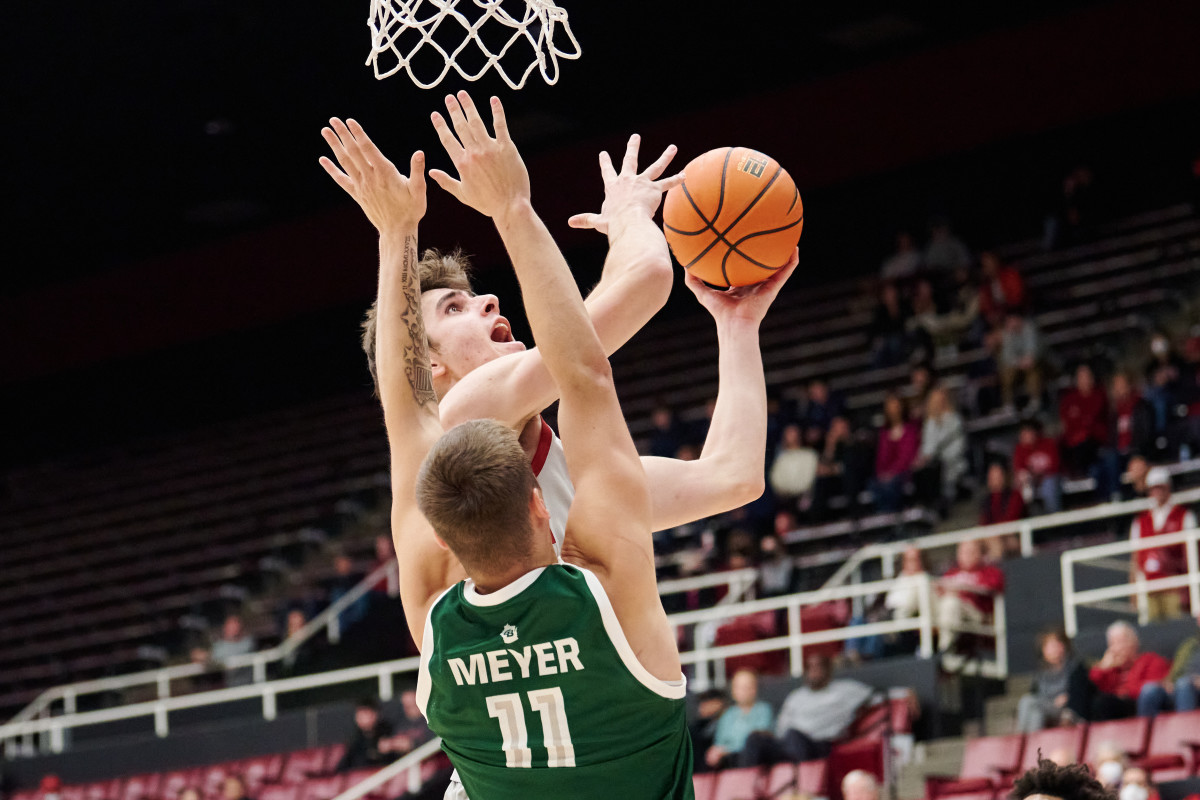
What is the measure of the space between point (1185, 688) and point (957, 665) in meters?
1.85

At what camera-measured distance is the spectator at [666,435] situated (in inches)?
578

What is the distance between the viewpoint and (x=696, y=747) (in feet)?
34.0

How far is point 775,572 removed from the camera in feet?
40.8

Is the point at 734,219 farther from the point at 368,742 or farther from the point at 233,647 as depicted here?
the point at 233,647

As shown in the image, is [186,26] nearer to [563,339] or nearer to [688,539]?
[688,539]

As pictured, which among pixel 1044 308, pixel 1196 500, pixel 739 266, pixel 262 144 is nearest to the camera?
pixel 739 266

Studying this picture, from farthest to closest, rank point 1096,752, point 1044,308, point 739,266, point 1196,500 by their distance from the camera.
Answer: point 1044,308, point 1196,500, point 1096,752, point 739,266

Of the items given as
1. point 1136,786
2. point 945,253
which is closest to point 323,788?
point 1136,786

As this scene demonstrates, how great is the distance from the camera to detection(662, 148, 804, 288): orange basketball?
361cm

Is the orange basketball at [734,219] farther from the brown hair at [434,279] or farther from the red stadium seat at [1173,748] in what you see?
the red stadium seat at [1173,748]

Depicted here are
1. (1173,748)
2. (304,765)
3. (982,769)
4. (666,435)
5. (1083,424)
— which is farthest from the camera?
(666,435)

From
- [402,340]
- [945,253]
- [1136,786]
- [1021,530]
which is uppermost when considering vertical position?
[945,253]

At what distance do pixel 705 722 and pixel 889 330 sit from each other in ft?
20.5

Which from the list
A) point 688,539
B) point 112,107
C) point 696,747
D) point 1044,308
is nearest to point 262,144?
point 112,107
